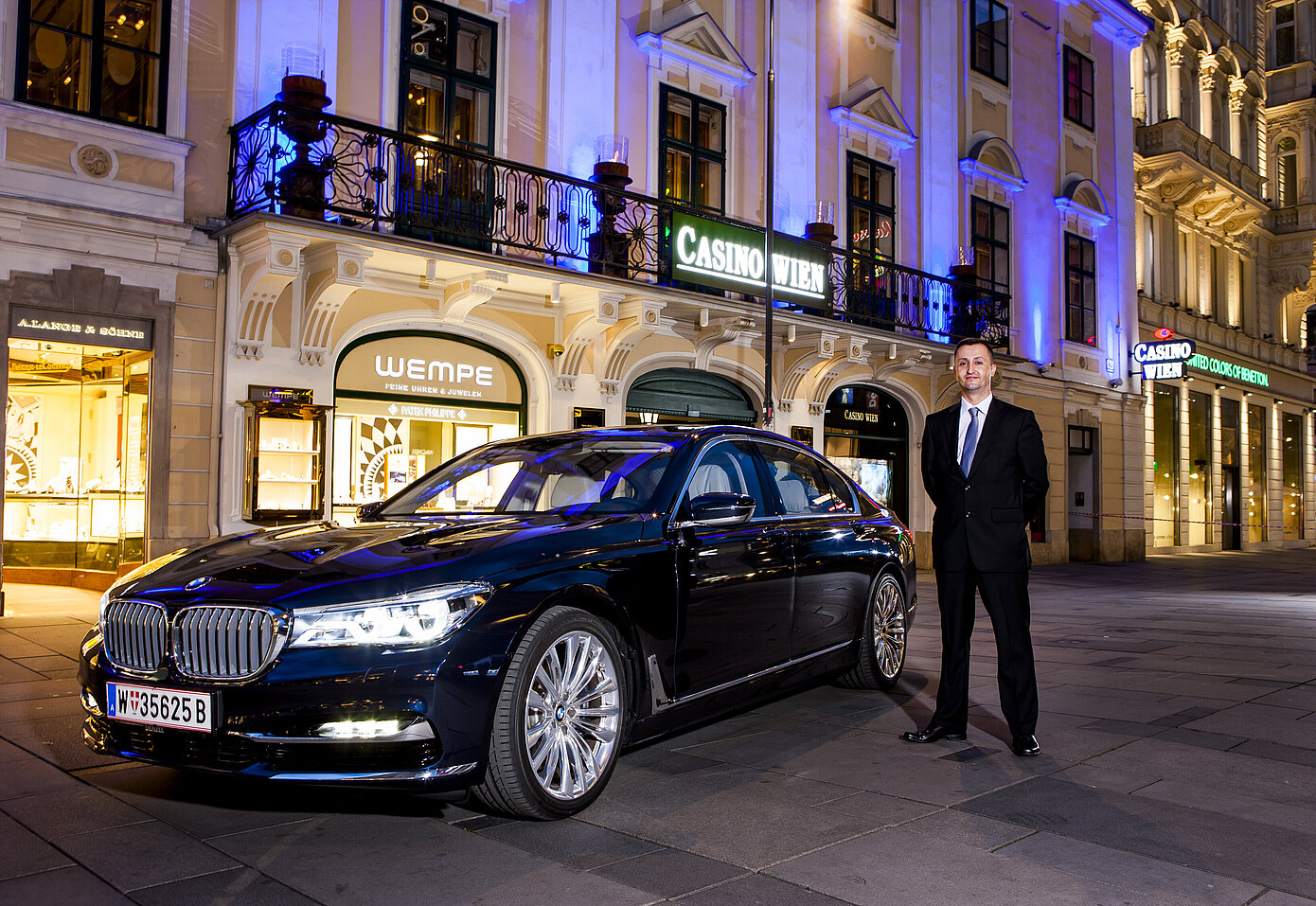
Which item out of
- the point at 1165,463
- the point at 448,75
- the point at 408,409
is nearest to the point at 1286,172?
the point at 1165,463

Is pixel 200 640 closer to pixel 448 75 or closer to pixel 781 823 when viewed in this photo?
pixel 781 823

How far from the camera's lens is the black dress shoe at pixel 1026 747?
521 cm

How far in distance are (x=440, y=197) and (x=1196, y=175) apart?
2355 cm

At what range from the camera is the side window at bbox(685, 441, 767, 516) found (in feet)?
17.4

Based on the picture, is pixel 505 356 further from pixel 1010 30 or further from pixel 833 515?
pixel 1010 30

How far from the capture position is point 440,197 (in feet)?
41.8

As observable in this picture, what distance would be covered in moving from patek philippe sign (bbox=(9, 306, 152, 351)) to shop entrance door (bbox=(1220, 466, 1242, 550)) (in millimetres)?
29895

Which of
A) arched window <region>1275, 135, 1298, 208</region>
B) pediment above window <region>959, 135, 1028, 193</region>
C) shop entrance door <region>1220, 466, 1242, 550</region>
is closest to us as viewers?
pediment above window <region>959, 135, 1028, 193</region>

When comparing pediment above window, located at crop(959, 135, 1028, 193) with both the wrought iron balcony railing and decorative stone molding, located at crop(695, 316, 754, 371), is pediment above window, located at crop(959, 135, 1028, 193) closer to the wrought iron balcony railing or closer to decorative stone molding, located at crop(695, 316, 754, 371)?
the wrought iron balcony railing

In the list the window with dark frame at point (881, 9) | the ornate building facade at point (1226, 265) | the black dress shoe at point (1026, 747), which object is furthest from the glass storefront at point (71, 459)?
the ornate building facade at point (1226, 265)

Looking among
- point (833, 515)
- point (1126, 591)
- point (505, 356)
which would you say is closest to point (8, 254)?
point (505, 356)

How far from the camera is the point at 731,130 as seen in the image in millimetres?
17047

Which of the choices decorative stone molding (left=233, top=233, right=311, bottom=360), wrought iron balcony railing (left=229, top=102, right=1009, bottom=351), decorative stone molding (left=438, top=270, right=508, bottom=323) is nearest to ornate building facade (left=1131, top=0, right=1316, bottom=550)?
wrought iron balcony railing (left=229, top=102, right=1009, bottom=351)

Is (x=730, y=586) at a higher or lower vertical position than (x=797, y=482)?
lower
